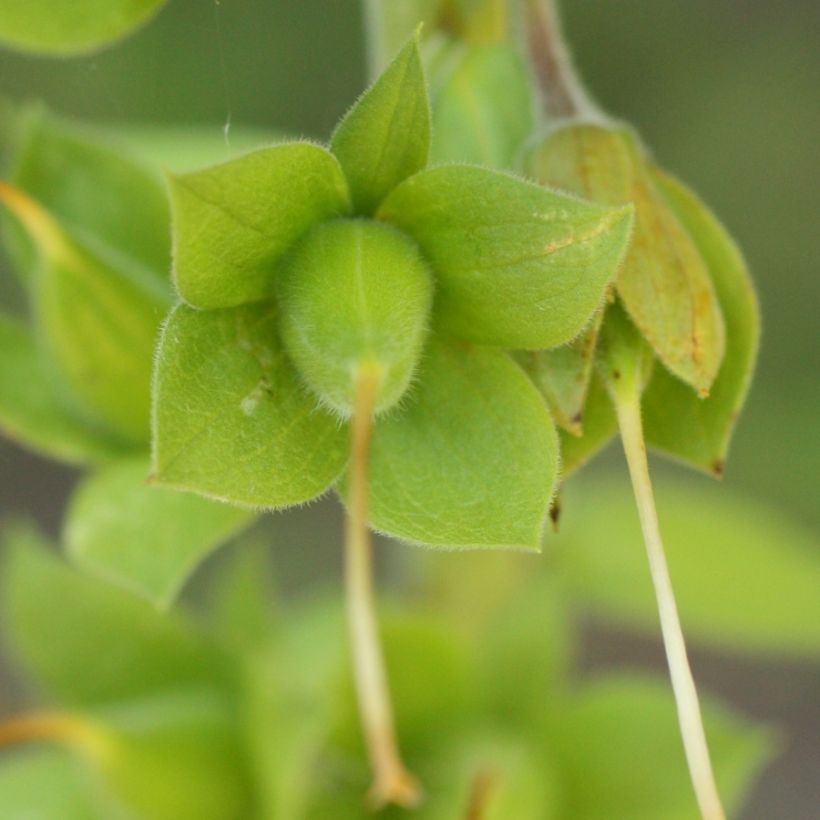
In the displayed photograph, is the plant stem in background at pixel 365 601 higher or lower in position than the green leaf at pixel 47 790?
higher

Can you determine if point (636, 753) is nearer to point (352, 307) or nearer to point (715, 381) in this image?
point (715, 381)

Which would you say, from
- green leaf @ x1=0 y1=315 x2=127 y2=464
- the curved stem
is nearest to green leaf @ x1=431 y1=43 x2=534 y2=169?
Result: the curved stem

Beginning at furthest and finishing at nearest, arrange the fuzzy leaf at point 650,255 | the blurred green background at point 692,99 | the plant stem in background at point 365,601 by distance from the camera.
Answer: the blurred green background at point 692,99 < the fuzzy leaf at point 650,255 < the plant stem in background at point 365,601

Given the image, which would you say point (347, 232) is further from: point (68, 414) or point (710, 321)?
point (68, 414)

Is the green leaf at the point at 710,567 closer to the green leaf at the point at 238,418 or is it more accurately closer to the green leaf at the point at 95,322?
the green leaf at the point at 95,322

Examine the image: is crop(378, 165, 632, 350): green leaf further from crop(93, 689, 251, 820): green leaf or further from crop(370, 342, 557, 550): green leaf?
crop(93, 689, 251, 820): green leaf

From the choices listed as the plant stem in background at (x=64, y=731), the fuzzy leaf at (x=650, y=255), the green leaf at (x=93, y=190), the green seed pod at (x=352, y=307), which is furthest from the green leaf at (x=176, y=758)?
the fuzzy leaf at (x=650, y=255)
